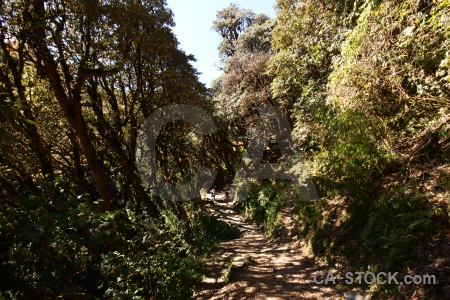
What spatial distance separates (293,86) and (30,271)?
10.9 metres

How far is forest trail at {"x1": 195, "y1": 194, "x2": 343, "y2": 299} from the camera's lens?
19.2ft

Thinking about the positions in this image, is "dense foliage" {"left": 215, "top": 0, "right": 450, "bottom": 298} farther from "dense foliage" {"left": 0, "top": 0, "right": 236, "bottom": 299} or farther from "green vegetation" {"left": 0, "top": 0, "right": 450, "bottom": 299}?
"dense foliage" {"left": 0, "top": 0, "right": 236, "bottom": 299}

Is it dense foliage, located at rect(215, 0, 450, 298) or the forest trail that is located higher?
dense foliage, located at rect(215, 0, 450, 298)

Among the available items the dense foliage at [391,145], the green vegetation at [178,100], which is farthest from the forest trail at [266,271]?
the dense foliage at [391,145]

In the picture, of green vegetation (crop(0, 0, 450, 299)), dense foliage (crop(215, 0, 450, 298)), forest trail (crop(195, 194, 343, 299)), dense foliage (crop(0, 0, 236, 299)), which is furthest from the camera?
forest trail (crop(195, 194, 343, 299))

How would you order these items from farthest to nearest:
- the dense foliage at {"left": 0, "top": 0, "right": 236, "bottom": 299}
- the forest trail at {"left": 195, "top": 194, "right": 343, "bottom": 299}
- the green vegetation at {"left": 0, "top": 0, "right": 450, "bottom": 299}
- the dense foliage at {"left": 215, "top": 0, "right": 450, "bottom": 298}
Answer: the forest trail at {"left": 195, "top": 194, "right": 343, "bottom": 299} → the dense foliage at {"left": 215, "top": 0, "right": 450, "bottom": 298} → the green vegetation at {"left": 0, "top": 0, "right": 450, "bottom": 299} → the dense foliage at {"left": 0, "top": 0, "right": 236, "bottom": 299}

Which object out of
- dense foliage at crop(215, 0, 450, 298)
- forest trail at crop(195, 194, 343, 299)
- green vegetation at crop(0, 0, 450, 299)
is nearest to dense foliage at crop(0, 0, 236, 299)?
green vegetation at crop(0, 0, 450, 299)

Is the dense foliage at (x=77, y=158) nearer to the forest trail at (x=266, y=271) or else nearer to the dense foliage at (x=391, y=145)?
the forest trail at (x=266, y=271)

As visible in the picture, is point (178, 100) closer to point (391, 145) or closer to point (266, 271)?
point (266, 271)

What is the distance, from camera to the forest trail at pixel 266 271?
5.86 metres

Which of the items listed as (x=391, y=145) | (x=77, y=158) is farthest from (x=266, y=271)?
(x=77, y=158)

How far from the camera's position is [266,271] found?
727 centimetres

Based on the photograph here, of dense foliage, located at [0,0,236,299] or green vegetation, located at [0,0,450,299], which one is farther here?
green vegetation, located at [0,0,450,299]

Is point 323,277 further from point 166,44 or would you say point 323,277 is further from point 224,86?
point 224,86
